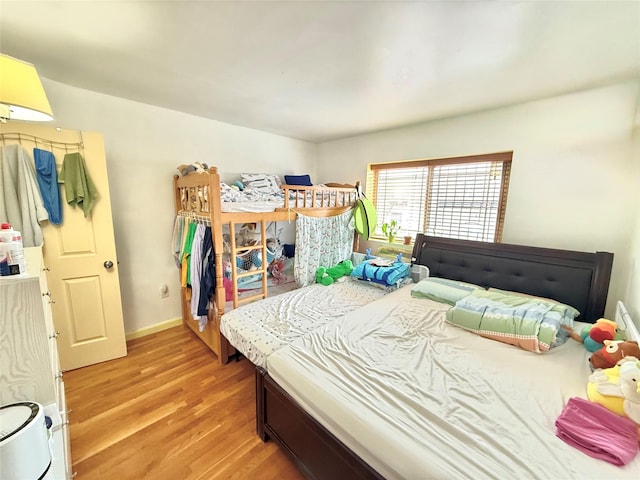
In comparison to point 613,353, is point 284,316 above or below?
below

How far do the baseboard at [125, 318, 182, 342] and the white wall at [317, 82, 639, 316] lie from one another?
3.70 meters

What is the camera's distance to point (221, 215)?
6.91 feet

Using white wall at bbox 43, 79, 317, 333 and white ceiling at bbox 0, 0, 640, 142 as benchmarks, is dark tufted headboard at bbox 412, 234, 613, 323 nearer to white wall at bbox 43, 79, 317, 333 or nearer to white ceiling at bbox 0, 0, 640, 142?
white ceiling at bbox 0, 0, 640, 142

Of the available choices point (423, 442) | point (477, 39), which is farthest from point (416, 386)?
point (477, 39)

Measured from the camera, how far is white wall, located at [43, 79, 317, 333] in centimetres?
222

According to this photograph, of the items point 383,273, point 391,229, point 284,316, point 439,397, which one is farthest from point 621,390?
point 391,229

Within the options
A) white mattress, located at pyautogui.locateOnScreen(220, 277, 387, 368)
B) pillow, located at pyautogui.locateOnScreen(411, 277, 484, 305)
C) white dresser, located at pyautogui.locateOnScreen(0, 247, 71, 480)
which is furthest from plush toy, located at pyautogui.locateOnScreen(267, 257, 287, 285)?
white dresser, located at pyautogui.locateOnScreen(0, 247, 71, 480)

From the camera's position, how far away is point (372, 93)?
6.96ft

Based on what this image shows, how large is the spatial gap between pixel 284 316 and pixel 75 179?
1.97m

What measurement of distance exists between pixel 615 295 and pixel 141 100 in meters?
4.50

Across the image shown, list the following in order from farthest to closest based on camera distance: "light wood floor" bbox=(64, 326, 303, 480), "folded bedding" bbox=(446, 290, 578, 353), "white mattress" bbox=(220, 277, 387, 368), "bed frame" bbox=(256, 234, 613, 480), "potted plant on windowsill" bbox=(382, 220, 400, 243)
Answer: "potted plant on windowsill" bbox=(382, 220, 400, 243), "white mattress" bbox=(220, 277, 387, 368), "folded bedding" bbox=(446, 290, 578, 353), "light wood floor" bbox=(64, 326, 303, 480), "bed frame" bbox=(256, 234, 613, 480)

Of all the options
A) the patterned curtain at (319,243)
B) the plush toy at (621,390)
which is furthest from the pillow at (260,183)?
the plush toy at (621,390)

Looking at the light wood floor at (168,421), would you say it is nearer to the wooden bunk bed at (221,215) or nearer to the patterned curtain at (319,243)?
the wooden bunk bed at (221,215)

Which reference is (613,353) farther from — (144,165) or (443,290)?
(144,165)
